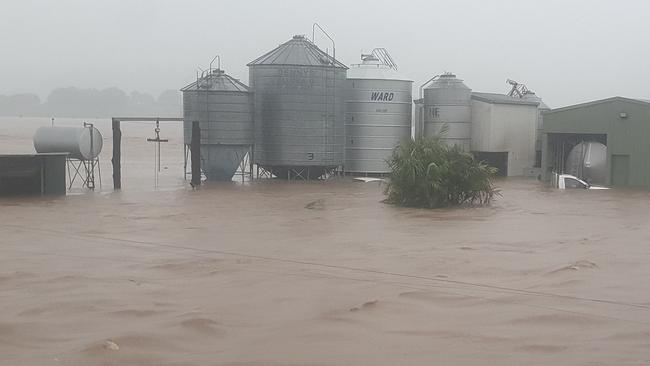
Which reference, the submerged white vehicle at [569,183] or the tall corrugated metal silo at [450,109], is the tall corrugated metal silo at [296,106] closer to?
the tall corrugated metal silo at [450,109]

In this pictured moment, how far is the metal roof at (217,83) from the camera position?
103 ft

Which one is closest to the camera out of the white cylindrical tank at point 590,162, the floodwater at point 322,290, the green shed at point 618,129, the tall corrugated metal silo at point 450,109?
the floodwater at point 322,290

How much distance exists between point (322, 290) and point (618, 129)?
85.6 ft

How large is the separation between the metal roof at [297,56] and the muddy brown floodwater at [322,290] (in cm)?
1499

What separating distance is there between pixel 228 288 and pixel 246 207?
1199 cm

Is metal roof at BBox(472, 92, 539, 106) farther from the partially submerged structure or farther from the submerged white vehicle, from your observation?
the submerged white vehicle

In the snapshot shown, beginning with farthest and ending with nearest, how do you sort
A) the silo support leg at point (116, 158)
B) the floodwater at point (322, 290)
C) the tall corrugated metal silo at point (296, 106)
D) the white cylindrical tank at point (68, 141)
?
1. the tall corrugated metal silo at point (296, 106)
2. the white cylindrical tank at point (68, 141)
3. the silo support leg at point (116, 158)
4. the floodwater at point (322, 290)

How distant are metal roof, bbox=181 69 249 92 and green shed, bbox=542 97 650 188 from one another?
14.3 m

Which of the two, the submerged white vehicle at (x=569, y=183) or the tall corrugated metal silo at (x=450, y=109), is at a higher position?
the tall corrugated metal silo at (x=450, y=109)

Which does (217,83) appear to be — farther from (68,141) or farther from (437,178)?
(437,178)

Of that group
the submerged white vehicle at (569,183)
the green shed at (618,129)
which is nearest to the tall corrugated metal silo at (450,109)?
the green shed at (618,129)

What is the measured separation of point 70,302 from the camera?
27.8 ft

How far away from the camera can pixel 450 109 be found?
36.4 meters

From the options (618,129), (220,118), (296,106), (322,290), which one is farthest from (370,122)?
(322,290)
